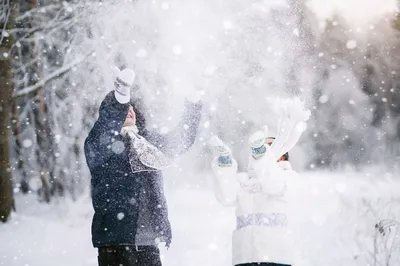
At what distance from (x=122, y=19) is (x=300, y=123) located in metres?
3.59

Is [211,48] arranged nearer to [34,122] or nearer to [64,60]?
[64,60]

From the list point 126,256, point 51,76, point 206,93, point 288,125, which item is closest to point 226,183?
point 288,125

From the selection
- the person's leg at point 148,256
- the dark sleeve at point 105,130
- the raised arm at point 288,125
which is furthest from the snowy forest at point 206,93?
the raised arm at point 288,125

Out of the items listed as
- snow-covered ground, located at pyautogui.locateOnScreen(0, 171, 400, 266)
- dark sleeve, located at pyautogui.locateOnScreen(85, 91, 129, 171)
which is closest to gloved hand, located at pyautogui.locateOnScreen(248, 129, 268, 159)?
dark sleeve, located at pyautogui.locateOnScreen(85, 91, 129, 171)

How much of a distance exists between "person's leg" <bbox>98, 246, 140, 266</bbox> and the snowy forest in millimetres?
1607

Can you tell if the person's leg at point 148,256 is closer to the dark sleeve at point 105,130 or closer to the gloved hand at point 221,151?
the dark sleeve at point 105,130

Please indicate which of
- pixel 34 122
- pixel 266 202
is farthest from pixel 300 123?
pixel 34 122

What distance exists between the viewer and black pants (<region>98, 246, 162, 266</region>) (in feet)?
8.58

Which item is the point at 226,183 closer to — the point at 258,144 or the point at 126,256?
the point at 258,144

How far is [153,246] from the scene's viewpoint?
8.82 ft

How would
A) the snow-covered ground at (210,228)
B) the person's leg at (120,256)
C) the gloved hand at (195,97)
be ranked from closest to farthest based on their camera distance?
1. the person's leg at (120,256)
2. the gloved hand at (195,97)
3. the snow-covered ground at (210,228)

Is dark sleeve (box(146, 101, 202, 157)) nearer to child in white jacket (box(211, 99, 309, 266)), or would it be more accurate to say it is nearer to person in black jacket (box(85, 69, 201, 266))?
person in black jacket (box(85, 69, 201, 266))

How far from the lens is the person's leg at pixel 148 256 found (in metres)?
2.64

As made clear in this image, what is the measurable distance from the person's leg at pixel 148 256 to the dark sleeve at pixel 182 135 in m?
0.61
